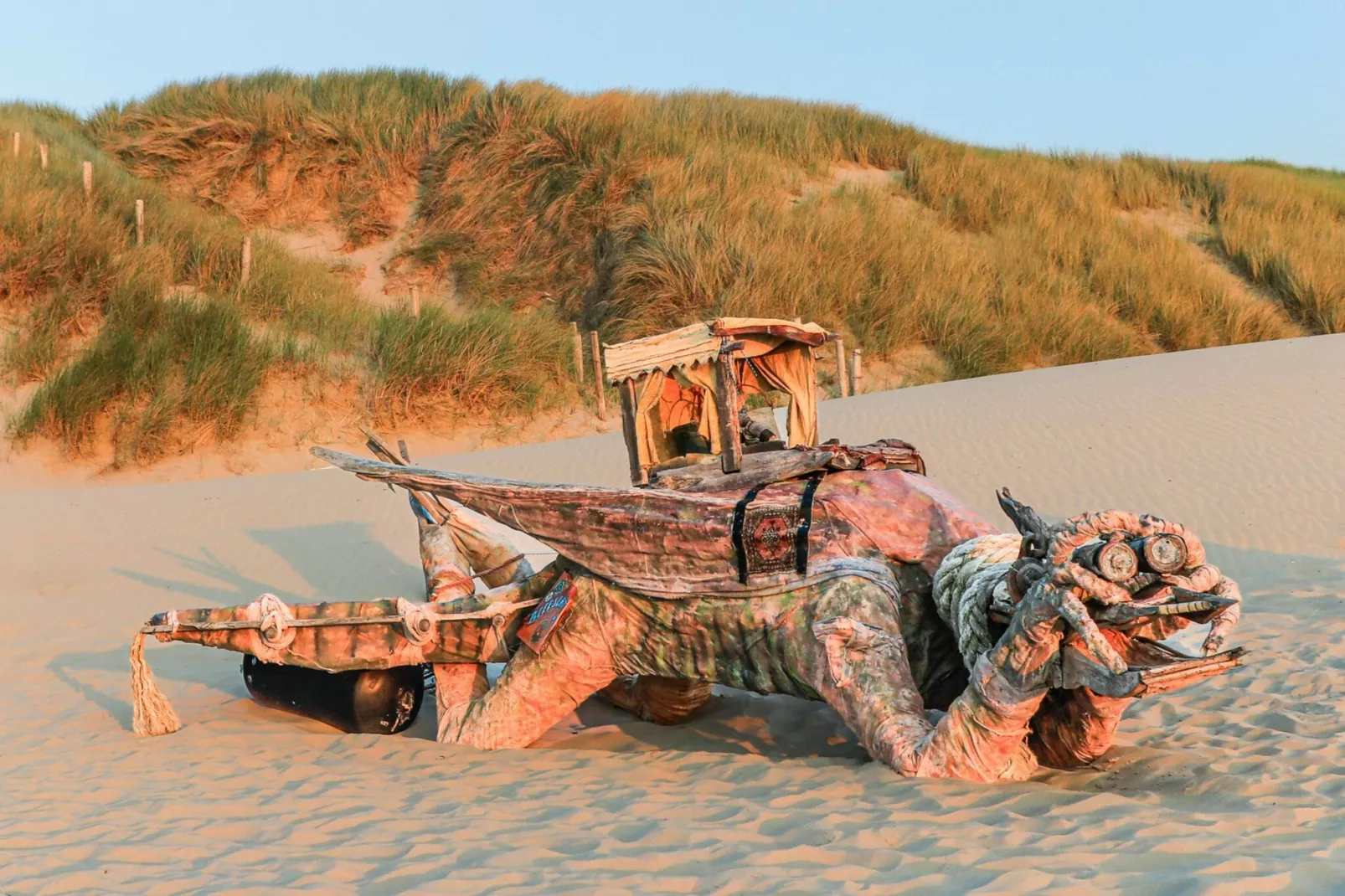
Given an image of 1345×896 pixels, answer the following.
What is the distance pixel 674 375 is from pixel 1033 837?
364 cm

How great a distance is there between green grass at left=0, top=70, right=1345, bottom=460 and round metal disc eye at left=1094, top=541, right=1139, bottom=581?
14655 mm


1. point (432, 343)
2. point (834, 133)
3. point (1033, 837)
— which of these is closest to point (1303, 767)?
point (1033, 837)

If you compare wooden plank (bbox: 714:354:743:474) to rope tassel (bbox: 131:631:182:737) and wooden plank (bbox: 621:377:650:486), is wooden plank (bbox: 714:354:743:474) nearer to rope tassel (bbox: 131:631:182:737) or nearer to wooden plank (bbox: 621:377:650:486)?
wooden plank (bbox: 621:377:650:486)

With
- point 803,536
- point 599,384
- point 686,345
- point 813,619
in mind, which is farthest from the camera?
point 599,384

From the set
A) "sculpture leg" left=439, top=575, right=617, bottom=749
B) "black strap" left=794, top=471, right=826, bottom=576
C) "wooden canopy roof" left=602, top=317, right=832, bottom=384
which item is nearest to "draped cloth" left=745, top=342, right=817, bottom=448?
"wooden canopy roof" left=602, top=317, right=832, bottom=384

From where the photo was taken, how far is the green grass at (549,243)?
17.9 m

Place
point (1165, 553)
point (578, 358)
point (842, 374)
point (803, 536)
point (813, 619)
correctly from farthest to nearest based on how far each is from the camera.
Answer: point (578, 358)
point (842, 374)
point (803, 536)
point (813, 619)
point (1165, 553)

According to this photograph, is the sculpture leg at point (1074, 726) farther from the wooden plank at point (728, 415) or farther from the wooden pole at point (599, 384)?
the wooden pole at point (599, 384)

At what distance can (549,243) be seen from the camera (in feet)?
78.5

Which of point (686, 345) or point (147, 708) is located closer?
point (147, 708)

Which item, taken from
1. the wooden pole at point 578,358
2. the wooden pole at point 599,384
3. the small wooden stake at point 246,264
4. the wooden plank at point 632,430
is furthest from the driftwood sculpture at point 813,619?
the small wooden stake at point 246,264

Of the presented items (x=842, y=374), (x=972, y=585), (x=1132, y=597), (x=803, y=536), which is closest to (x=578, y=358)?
(x=842, y=374)

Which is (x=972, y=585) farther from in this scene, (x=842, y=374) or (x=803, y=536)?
(x=842, y=374)

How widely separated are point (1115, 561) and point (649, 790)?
2021 mm
